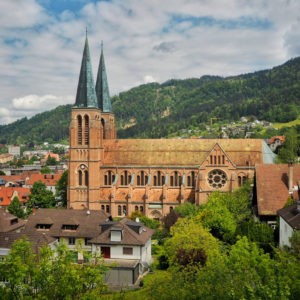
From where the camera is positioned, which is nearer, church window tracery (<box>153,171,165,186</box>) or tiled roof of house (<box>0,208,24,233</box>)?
tiled roof of house (<box>0,208,24,233</box>)

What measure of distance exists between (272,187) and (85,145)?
140 ft

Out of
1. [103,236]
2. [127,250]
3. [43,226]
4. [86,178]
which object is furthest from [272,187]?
[86,178]

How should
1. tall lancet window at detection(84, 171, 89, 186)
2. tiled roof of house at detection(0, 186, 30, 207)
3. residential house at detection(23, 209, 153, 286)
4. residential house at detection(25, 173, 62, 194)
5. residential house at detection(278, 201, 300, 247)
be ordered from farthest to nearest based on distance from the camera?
residential house at detection(25, 173, 62, 194)
tiled roof of house at detection(0, 186, 30, 207)
tall lancet window at detection(84, 171, 89, 186)
residential house at detection(23, 209, 153, 286)
residential house at detection(278, 201, 300, 247)

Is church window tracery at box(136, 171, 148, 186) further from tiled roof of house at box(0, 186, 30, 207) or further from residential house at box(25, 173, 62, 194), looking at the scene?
residential house at box(25, 173, 62, 194)

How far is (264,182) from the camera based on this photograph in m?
59.7

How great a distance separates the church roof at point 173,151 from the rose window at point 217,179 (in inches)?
136

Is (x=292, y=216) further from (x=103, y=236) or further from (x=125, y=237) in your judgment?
(x=103, y=236)

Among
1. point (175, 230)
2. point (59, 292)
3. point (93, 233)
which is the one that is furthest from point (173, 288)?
point (93, 233)

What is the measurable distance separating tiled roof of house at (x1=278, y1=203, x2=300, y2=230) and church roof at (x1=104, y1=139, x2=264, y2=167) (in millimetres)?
38634

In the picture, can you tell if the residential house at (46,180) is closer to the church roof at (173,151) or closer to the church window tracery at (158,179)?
the church roof at (173,151)

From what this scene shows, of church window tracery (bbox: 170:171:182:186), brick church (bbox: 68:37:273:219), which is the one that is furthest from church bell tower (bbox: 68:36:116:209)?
church window tracery (bbox: 170:171:182:186)

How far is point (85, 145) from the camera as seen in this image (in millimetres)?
90062

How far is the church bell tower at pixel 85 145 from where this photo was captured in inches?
3521

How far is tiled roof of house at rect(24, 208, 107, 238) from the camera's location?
58250 millimetres
